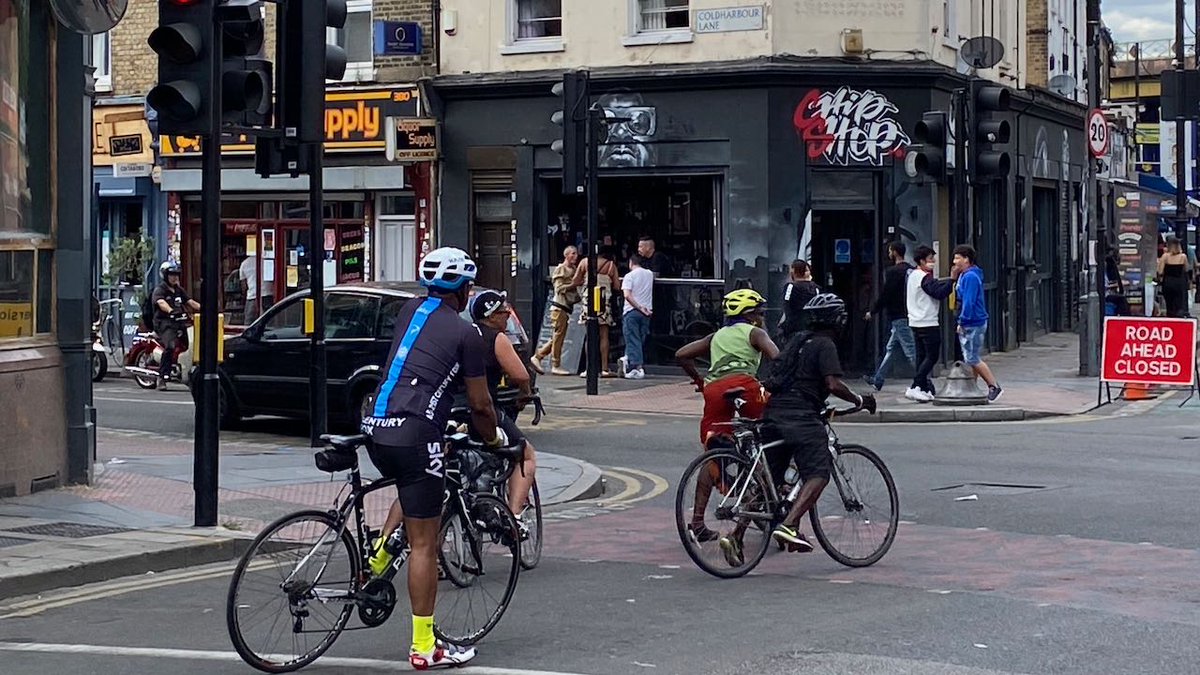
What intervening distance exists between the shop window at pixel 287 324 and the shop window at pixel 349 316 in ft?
1.70

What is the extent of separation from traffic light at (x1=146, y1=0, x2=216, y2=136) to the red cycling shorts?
363 cm

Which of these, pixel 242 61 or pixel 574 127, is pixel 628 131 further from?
pixel 242 61

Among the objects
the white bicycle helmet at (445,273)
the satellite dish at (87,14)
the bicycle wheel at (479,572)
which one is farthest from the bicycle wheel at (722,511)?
the satellite dish at (87,14)

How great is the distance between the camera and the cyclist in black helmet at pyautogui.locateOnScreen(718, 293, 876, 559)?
10242 millimetres

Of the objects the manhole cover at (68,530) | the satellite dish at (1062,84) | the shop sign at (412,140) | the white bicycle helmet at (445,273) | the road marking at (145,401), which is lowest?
the manhole cover at (68,530)

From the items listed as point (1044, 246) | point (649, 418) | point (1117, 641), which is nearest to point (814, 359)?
point (1117, 641)

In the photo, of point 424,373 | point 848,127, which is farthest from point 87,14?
point 848,127

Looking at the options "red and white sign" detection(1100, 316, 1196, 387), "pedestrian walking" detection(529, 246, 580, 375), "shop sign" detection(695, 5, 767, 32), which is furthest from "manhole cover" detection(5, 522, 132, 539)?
"shop sign" detection(695, 5, 767, 32)

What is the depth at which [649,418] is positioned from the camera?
2067cm

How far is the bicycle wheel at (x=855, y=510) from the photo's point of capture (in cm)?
1048

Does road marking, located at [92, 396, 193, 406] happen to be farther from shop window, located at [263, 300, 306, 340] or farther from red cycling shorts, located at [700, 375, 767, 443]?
red cycling shorts, located at [700, 375, 767, 443]

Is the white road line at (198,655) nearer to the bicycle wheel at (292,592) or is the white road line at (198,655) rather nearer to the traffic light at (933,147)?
the bicycle wheel at (292,592)

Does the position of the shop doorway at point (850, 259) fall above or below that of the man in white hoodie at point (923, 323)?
above

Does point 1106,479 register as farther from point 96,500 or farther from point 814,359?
point 96,500
